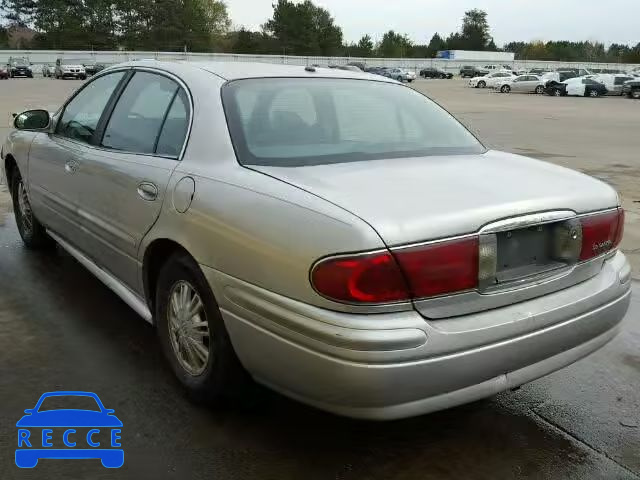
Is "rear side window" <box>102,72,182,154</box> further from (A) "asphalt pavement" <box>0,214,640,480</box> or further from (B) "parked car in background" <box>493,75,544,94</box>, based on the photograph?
(B) "parked car in background" <box>493,75,544,94</box>

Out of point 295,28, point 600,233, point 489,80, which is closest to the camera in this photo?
point 600,233

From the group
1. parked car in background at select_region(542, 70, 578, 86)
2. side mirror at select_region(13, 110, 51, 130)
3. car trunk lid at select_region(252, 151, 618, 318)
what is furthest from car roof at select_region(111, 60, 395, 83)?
parked car in background at select_region(542, 70, 578, 86)

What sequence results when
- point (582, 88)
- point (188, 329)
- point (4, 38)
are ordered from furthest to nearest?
point (4, 38) < point (582, 88) < point (188, 329)

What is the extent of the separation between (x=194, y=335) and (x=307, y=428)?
664 millimetres

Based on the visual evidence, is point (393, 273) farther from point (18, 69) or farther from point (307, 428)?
point (18, 69)

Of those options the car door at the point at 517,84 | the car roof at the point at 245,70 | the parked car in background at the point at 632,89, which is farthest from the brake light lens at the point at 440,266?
the car door at the point at 517,84

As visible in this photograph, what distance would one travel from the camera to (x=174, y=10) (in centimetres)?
9612

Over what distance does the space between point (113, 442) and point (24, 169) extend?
3.07 m

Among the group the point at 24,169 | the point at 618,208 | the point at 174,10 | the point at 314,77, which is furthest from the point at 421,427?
the point at 174,10

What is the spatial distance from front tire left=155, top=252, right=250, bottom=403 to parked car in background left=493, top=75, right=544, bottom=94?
48.5 meters

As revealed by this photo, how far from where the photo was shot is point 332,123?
11.3ft

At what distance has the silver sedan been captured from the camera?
91.4 inches

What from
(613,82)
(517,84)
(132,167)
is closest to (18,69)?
(517,84)

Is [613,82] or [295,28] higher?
[295,28]
